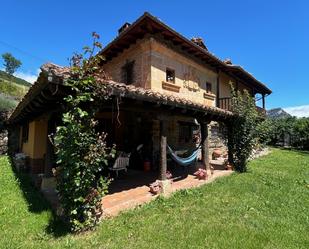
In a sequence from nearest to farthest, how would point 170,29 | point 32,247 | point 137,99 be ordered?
point 32,247 < point 137,99 < point 170,29

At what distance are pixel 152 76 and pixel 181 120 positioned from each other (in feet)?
8.56

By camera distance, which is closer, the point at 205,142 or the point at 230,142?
the point at 205,142

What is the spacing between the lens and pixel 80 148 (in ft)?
15.1

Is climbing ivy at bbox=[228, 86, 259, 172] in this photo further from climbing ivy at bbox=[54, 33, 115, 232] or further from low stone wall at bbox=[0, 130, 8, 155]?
low stone wall at bbox=[0, 130, 8, 155]

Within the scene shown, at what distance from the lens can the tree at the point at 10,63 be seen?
59812 mm

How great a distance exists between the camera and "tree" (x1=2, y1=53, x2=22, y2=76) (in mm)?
59812

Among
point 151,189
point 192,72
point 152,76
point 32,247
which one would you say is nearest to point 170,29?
point 152,76

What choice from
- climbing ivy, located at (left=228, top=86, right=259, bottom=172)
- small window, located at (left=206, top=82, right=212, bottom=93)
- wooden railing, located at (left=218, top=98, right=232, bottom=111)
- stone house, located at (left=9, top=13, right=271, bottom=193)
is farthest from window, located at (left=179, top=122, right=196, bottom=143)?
wooden railing, located at (left=218, top=98, right=232, bottom=111)

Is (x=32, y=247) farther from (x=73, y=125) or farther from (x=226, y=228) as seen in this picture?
(x=226, y=228)

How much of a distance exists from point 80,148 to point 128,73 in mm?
7836

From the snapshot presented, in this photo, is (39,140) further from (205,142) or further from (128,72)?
(205,142)

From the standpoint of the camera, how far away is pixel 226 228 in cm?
492

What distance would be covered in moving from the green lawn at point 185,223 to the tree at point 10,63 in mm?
61207

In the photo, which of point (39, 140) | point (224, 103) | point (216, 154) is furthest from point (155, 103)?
point (224, 103)
